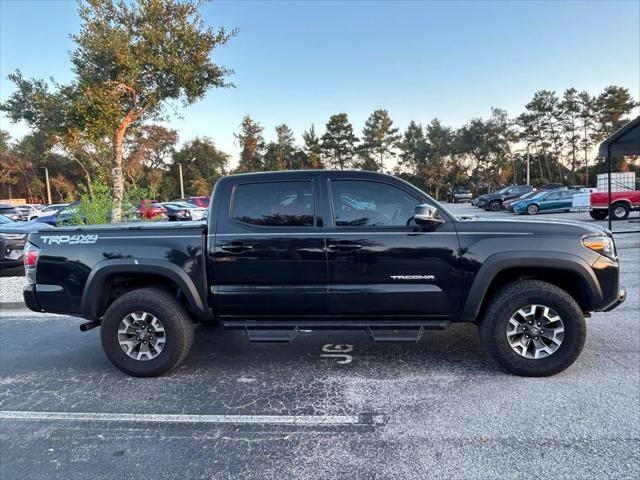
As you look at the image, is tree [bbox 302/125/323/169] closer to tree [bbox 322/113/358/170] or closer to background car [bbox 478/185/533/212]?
tree [bbox 322/113/358/170]

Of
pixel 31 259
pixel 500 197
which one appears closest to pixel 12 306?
pixel 31 259

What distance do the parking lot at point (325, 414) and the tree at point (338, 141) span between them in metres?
58.1

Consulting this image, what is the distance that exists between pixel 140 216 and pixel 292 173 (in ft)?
31.2

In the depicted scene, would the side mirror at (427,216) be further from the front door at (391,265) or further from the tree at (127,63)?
the tree at (127,63)

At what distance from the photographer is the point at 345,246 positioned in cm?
375

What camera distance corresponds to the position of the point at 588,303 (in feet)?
12.3

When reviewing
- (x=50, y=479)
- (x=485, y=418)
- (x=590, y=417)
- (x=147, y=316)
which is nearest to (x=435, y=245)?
(x=485, y=418)

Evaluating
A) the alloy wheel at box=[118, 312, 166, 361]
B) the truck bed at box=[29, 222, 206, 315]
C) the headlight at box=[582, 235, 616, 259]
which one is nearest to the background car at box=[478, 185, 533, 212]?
the headlight at box=[582, 235, 616, 259]

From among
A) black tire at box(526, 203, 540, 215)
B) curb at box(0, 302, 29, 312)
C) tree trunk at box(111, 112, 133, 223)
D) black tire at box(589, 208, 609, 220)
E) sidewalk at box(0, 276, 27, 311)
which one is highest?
tree trunk at box(111, 112, 133, 223)

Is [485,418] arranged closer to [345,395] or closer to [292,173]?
[345,395]

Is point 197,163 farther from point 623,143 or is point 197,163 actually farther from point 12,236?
point 623,143

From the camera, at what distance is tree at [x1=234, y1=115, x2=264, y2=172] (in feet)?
179

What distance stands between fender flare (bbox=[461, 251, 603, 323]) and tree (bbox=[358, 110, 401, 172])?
194 ft

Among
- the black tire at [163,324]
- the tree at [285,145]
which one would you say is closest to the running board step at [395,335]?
the black tire at [163,324]
